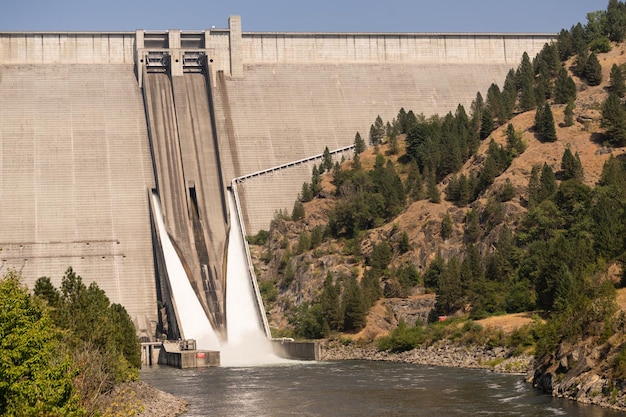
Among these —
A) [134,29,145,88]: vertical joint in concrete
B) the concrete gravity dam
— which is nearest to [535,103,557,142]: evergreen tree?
the concrete gravity dam

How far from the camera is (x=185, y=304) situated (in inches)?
3939

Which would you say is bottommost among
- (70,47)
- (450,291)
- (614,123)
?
(450,291)

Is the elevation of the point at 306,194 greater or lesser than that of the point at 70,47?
lesser

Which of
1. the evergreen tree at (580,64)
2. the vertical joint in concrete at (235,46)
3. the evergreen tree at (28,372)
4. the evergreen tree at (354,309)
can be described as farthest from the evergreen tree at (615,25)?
the evergreen tree at (28,372)

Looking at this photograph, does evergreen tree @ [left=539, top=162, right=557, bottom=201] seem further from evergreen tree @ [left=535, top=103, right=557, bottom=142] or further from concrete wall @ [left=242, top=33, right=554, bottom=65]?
concrete wall @ [left=242, top=33, right=554, bottom=65]

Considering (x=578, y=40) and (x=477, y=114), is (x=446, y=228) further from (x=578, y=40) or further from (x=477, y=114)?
(x=578, y=40)

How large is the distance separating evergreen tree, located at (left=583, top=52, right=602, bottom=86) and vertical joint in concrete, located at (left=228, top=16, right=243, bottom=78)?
36682 mm

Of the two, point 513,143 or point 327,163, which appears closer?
point 513,143

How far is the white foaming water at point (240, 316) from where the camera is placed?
3652 inches

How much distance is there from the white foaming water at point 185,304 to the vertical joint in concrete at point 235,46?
87.4 ft

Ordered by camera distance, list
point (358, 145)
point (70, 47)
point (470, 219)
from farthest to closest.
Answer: point (70, 47)
point (358, 145)
point (470, 219)

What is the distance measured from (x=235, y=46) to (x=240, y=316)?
38849mm

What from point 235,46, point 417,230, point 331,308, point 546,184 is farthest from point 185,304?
Answer: point 235,46

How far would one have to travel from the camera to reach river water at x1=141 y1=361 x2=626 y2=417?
54250 mm
